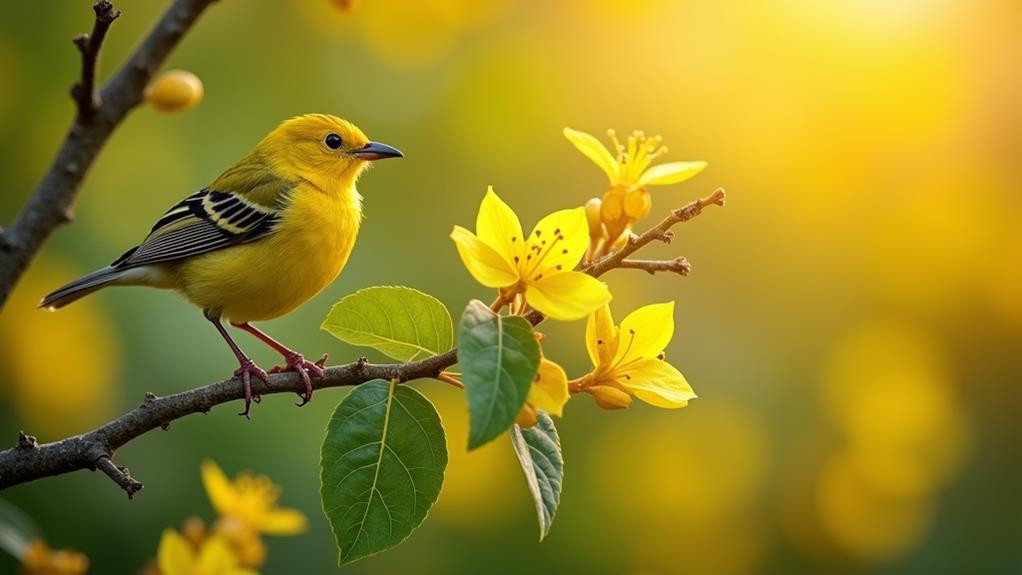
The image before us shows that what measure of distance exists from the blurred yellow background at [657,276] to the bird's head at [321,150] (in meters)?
1.20

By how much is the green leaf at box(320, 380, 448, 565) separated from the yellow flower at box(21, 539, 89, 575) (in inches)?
33.3

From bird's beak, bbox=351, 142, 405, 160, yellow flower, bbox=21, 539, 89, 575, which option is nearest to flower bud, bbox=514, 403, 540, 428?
yellow flower, bbox=21, 539, 89, 575

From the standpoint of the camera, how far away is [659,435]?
18.6ft

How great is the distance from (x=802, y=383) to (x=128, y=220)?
11.4 feet

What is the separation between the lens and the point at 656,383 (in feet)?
6.27

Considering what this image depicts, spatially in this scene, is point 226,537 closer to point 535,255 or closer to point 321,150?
point 535,255

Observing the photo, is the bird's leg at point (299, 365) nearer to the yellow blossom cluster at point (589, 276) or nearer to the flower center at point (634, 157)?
the yellow blossom cluster at point (589, 276)

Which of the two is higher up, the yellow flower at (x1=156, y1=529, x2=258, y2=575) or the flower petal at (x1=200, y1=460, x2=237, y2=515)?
the yellow flower at (x1=156, y1=529, x2=258, y2=575)

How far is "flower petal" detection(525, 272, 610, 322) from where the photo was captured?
1722 millimetres

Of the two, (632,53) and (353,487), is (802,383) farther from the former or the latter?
(353,487)

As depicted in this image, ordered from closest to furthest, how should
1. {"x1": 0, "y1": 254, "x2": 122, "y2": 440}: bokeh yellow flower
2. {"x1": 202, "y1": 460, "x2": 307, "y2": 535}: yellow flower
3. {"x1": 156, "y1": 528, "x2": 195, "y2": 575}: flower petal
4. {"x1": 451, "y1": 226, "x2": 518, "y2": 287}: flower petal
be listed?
{"x1": 451, "y1": 226, "x2": 518, "y2": 287}: flower petal → {"x1": 156, "y1": 528, "x2": 195, "y2": 575}: flower petal → {"x1": 202, "y1": 460, "x2": 307, "y2": 535}: yellow flower → {"x1": 0, "y1": 254, "x2": 122, "y2": 440}: bokeh yellow flower

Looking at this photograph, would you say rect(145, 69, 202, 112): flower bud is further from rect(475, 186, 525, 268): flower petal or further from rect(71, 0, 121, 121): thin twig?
rect(475, 186, 525, 268): flower petal

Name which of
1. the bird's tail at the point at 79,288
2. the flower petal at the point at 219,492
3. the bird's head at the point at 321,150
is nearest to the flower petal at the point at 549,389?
the flower petal at the point at 219,492

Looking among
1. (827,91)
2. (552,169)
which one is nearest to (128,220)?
(552,169)
